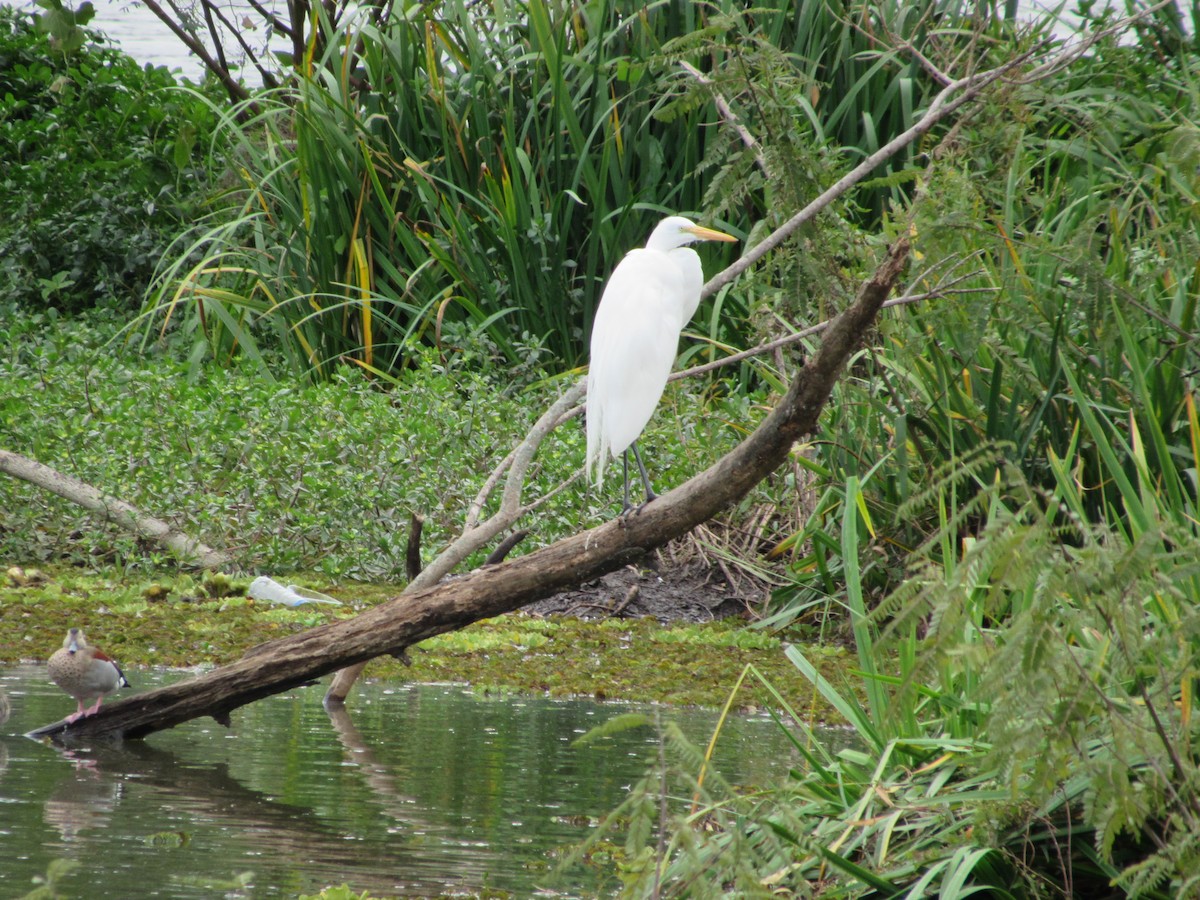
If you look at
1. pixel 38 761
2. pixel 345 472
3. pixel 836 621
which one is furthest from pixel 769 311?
pixel 38 761

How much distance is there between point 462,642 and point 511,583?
2003mm

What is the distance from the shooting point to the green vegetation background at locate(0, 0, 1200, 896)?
7.63 ft

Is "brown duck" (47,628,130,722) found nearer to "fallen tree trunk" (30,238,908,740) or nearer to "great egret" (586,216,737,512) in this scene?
"fallen tree trunk" (30,238,908,740)

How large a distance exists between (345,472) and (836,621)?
7.98ft

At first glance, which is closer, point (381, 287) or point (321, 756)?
point (321, 756)

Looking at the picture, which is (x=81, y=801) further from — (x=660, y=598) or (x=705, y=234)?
(x=660, y=598)

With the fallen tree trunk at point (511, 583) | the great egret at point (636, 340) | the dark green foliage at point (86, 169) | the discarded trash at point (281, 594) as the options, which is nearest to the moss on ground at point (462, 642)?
the discarded trash at point (281, 594)

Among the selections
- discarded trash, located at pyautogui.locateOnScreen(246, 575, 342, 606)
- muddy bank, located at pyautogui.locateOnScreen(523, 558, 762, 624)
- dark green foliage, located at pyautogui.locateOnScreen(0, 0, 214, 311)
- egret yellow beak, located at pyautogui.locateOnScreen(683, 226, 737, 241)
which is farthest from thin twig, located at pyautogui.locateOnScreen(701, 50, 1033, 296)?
dark green foliage, located at pyautogui.locateOnScreen(0, 0, 214, 311)

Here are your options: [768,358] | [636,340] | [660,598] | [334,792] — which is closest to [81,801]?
[334,792]

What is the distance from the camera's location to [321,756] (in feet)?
13.0

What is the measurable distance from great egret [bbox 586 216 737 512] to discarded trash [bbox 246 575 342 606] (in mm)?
1873

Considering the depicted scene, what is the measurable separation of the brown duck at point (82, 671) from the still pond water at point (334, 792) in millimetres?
139

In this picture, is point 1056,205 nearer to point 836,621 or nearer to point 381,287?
point 836,621

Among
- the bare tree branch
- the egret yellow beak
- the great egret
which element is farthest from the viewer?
the bare tree branch
